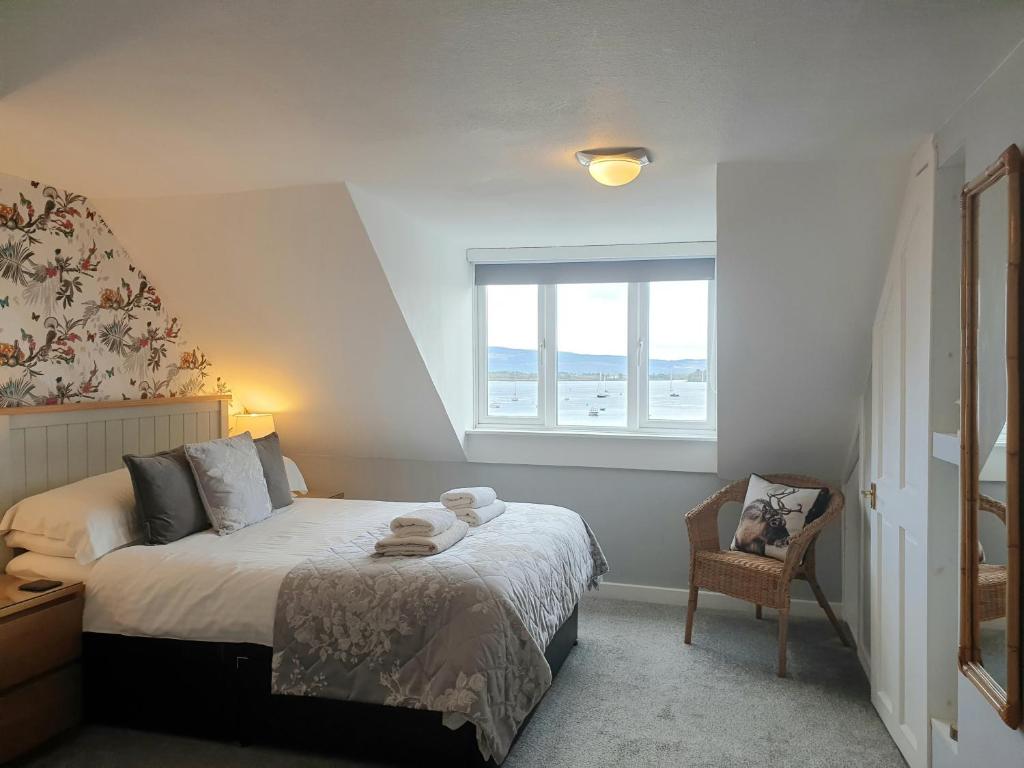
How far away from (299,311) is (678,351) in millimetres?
2301

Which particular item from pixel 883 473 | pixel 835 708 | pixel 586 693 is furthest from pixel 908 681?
pixel 586 693

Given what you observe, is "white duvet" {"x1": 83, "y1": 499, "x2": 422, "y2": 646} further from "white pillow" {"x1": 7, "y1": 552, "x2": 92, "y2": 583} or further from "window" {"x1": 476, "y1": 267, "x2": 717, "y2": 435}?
"window" {"x1": 476, "y1": 267, "x2": 717, "y2": 435}

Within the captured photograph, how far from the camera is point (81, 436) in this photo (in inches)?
138

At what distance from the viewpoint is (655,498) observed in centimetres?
448

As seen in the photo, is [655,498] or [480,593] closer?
[480,593]

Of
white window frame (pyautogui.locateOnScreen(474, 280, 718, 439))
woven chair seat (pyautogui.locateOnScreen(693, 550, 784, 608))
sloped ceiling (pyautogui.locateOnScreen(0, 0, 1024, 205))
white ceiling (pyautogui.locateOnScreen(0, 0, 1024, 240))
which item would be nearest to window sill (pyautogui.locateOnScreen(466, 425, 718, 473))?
white window frame (pyautogui.locateOnScreen(474, 280, 718, 439))

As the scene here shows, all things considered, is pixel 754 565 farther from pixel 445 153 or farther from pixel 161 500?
pixel 161 500

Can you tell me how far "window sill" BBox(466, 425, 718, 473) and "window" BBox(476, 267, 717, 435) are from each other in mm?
134

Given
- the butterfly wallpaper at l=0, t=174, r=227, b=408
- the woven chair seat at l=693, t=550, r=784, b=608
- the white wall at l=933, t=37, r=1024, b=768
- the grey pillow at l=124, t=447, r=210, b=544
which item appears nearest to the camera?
the white wall at l=933, t=37, r=1024, b=768

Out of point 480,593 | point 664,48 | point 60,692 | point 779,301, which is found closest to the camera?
point 664,48

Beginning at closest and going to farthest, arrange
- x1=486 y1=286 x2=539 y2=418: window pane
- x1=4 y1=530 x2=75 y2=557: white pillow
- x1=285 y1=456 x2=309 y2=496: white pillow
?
x1=4 y1=530 x2=75 y2=557: white pillow < x1=285 y1=456 x2=309 y2=496: white pillow < x1=486 y1=286 x2=539 y2=418: window pane

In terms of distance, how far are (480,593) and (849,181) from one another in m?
2.10

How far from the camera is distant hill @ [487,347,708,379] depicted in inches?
182

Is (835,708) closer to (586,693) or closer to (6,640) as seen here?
(586,693)
